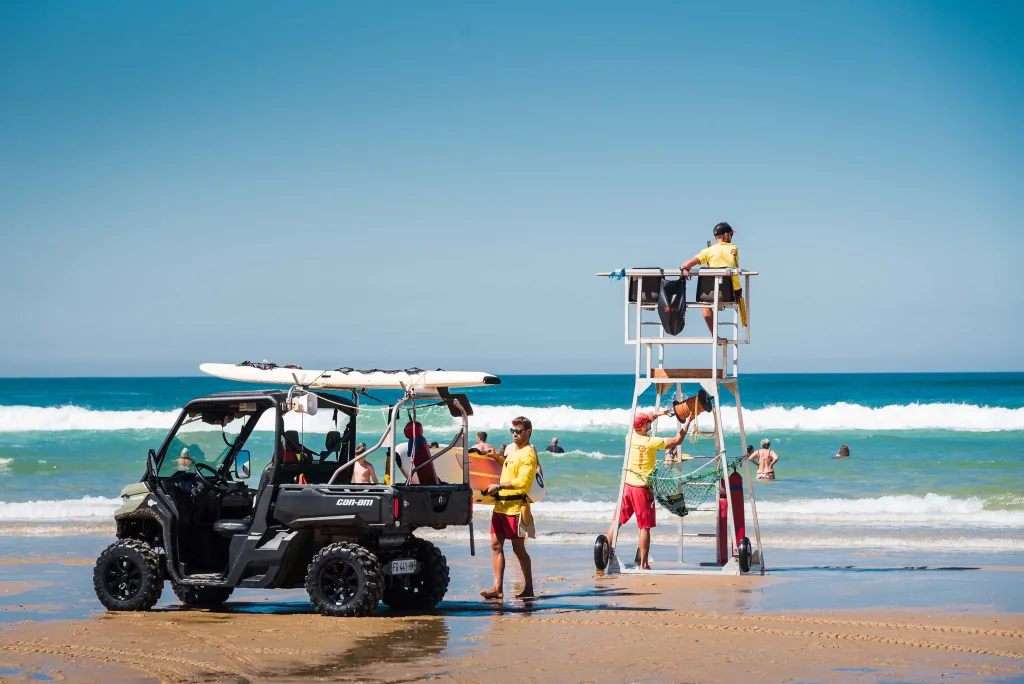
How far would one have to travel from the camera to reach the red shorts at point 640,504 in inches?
536

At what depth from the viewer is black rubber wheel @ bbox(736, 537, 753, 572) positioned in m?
13.4

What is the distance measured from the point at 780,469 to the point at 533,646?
74.6 feet

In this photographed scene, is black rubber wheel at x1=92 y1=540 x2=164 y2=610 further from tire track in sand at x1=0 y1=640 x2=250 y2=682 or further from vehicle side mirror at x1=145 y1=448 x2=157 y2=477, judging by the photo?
tire track in sand at x1=0 y1=640 x2=250 y2=682

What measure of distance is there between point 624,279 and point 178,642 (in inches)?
249

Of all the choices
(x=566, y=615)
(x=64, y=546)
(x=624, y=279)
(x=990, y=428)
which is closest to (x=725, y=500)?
(x=624, y=279)

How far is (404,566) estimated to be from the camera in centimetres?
1070

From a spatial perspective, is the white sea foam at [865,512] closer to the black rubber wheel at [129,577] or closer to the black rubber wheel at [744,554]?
the black rubber wheel at [744,554]

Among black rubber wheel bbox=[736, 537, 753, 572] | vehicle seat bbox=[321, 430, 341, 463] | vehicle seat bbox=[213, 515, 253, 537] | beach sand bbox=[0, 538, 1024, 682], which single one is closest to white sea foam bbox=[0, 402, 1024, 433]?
black rubber wheel bbox=[736, 537, 753, 572]

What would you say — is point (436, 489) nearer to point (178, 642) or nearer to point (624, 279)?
point (178, 642)

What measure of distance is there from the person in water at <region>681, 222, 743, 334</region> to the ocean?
10.1 feet

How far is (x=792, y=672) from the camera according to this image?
8141 mm

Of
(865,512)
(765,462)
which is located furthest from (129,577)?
(865,512)

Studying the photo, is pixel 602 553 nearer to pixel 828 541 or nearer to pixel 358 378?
pixel 358 378

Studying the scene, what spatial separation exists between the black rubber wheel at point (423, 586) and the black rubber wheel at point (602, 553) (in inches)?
115
